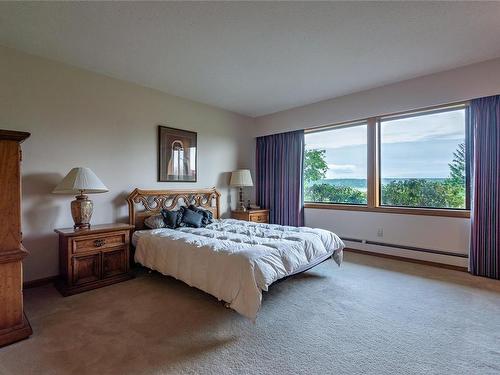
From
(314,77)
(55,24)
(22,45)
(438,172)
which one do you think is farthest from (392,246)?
(22,45)

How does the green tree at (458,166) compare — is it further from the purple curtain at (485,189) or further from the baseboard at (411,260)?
the baseboard at (411,260)

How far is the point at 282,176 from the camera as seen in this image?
520cm

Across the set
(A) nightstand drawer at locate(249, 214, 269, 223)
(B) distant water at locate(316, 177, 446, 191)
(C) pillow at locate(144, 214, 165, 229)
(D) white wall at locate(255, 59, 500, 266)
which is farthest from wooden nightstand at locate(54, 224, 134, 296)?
(B) distant water at locate(316, 177, 446, 191)

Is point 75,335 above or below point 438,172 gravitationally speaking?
below

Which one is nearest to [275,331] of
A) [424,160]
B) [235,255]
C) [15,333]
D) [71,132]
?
[235,255]

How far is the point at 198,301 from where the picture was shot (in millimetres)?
2531

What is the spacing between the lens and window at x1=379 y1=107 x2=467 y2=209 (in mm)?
3568

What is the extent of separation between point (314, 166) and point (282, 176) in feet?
2.20

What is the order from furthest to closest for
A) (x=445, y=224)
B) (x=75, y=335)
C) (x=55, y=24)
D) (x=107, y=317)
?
(x=445, y=224)
(x=55, y=24)
(x=107, y=317)
(x=75, y=335)

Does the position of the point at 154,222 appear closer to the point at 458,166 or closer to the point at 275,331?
the point at 275,331

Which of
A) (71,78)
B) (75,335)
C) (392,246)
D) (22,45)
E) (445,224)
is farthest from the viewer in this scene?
(392,246)

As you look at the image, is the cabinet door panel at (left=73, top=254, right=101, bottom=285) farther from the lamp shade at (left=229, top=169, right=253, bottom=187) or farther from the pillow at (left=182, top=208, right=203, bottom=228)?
the lamp shade at (left=229, top=169, right=253, bottom=187)

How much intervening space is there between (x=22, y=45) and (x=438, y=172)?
5496 mm

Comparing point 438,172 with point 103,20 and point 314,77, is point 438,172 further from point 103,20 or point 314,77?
point 103,20
